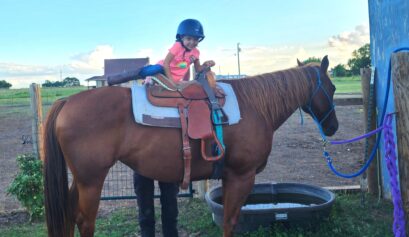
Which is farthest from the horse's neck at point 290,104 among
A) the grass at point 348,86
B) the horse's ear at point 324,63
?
the grass at point 348,86

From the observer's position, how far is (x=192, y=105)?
10.4ft

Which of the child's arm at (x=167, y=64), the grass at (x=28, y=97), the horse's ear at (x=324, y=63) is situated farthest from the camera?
the grass at (x=28, y=97)

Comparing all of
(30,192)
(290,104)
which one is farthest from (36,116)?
(290,104)

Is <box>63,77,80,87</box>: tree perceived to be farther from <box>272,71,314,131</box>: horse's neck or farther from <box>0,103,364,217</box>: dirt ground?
<box>272,71,314,131</box>: horse's neck

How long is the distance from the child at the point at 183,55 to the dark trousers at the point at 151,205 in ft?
3.73

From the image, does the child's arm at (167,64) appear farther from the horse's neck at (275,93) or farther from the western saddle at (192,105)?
the horse's neck at (275,93)

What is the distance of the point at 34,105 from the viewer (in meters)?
4.88

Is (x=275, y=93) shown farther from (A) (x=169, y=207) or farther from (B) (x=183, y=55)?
(A) (x=169, y=207)

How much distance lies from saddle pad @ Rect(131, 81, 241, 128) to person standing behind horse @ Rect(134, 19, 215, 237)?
0.38 m

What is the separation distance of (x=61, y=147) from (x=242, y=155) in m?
1.53

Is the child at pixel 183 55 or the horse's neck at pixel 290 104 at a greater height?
the child at pixel 183 55

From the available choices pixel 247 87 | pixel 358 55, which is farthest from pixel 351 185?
pixel 358 55

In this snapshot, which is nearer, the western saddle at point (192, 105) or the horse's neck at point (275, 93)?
the western saddle at point (192, 105)

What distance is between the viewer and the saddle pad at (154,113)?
9.98 ft
